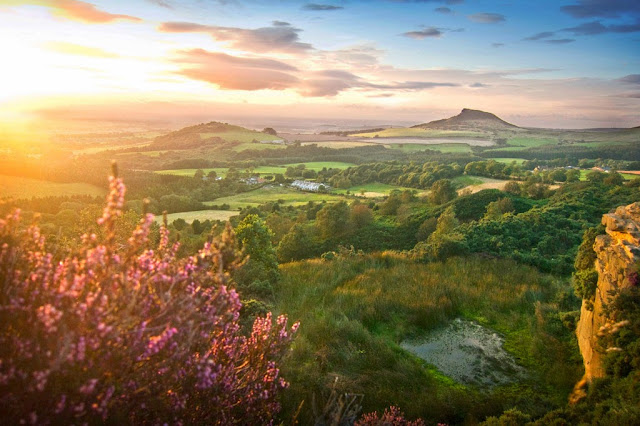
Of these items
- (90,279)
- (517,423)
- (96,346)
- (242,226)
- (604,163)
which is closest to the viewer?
(96,346)

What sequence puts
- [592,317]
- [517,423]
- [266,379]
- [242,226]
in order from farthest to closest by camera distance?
[242,226] < [592,317] < [517,423] < [266,379]

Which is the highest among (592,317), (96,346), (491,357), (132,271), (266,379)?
(132,271)

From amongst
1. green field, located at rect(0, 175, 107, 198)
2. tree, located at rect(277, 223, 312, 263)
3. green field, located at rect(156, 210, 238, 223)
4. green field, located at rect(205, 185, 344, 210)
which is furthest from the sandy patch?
green field, located at rect(205, 185, 344, 210)

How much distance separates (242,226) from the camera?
57.4ft

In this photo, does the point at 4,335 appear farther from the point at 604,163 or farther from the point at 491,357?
the point at 604,163

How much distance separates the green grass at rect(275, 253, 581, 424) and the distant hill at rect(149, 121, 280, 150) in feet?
394

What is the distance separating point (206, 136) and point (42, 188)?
94316 millimetres

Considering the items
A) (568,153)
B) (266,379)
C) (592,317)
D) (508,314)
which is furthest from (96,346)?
(568,153)

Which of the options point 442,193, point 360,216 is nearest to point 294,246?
point 360,216

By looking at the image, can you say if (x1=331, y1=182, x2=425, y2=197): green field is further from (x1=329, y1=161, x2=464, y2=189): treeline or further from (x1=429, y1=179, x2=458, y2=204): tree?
(x1=429, y1=179, x2=458, y2=204): tree

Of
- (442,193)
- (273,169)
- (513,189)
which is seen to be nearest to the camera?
(513,189)

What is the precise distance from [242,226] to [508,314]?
11600mm

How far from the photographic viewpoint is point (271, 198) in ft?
228

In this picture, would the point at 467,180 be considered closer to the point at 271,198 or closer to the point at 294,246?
the point at 271,198
